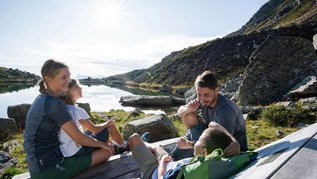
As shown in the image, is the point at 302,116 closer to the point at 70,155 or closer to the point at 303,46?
the point at 303,46

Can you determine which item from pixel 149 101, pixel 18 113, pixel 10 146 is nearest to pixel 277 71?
pixel 10 146

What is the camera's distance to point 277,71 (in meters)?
16.1

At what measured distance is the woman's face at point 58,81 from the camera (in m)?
4.77

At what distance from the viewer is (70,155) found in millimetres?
5000

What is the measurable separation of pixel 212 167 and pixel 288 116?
29.8 ft

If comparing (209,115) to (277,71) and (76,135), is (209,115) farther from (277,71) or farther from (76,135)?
(277,71)

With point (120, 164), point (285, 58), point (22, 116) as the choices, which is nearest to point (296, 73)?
point (285, 58)

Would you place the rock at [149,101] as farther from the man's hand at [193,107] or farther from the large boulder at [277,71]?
the man's hand at [193,107]

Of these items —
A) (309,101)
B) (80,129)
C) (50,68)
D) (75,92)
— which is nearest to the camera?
(50,68)

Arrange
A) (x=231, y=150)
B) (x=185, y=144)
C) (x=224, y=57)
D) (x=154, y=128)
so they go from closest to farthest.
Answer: (x=231, y=150), (x=185, y=144), (x=154, y=128), (x=224, y=57)

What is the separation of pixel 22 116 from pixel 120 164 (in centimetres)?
1350

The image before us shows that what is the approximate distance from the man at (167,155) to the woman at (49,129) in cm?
92

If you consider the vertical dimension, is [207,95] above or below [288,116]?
above

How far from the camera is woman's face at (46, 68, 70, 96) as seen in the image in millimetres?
4770
